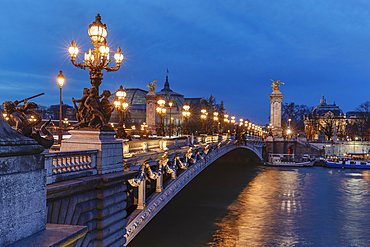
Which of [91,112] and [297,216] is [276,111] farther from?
[91,112]

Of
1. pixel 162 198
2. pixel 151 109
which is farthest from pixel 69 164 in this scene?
pixel 151 109

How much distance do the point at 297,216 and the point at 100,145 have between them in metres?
20.1

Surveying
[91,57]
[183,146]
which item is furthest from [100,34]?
[183,146]

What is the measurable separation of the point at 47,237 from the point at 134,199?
11960mm

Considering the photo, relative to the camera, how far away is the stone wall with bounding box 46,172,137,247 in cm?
745

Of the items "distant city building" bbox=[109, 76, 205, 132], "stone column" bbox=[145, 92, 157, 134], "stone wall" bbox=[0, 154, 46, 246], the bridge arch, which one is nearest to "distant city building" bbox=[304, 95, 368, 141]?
"distant city building" bbox=[109, 76, 205, 132]

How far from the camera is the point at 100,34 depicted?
1109 centimetres

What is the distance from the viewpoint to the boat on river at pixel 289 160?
61.0 meters

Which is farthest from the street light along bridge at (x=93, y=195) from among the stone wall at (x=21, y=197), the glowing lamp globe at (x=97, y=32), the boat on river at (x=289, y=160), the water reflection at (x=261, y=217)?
the boat on river at (x=289, y=160)

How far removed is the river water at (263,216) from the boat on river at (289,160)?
1997 cm

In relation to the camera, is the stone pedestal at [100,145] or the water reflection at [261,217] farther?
the water reflection at [261,217]

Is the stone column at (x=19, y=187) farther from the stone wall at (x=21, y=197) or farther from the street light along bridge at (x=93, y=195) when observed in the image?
the street light along bridge at (x=93, y=195)

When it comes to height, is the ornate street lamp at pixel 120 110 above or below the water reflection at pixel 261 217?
above

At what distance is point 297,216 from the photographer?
24.9 meters
